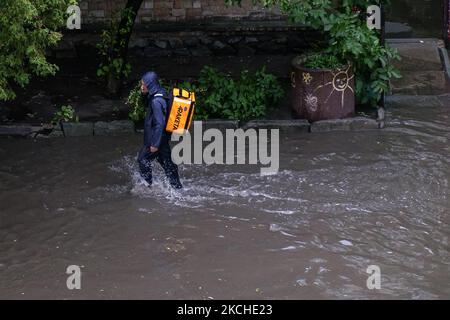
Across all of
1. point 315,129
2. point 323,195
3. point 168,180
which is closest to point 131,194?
point 168,180

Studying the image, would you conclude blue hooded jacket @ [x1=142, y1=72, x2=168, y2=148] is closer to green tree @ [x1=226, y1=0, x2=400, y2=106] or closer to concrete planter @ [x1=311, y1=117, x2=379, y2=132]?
green tree @ [x1=226, y1=0, x2=400, y2=106]

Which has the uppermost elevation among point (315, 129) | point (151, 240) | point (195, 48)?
point (195, 48)

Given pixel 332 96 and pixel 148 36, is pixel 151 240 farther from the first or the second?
pixel 148 36

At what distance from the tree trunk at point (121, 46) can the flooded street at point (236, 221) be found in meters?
1.38

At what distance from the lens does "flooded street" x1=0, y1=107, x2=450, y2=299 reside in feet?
24.1

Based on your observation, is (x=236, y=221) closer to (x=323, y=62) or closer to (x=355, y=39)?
(x=323, y=62)

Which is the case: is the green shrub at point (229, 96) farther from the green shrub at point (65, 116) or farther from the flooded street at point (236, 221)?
the green shrub at point (65, 116)

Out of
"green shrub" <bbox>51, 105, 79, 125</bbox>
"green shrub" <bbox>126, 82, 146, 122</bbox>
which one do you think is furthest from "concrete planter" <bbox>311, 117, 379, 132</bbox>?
"green shrub" <bbox>51, 105, 79, 125</bbox>

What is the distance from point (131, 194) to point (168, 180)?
0.49 meters

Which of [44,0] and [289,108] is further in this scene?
[289,108]

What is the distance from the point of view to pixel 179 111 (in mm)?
8789

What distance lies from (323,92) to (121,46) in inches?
130

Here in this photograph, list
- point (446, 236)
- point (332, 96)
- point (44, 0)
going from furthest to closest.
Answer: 1. point (332, 96)
2. point (44, 0)
3. point (446, 236)

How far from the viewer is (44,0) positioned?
8836 millimetres
